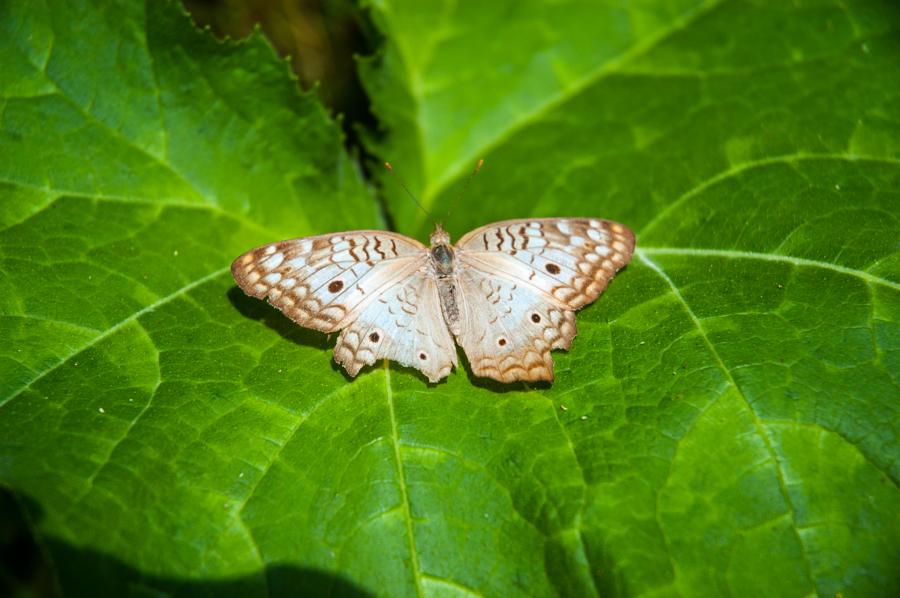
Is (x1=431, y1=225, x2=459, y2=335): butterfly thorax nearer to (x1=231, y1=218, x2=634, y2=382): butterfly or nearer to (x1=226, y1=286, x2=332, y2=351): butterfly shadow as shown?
(x1=231, y1=218, x2=634, y2=382): butterfly

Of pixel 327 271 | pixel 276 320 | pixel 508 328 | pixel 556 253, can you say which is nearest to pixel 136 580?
pixel 276 320

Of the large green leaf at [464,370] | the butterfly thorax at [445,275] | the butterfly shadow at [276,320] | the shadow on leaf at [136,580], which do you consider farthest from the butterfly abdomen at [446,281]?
the shadow on leaf at [136,580]

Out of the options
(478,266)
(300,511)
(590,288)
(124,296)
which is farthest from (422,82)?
(300,511)

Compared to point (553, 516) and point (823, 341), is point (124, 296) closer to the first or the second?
point (553, 516)

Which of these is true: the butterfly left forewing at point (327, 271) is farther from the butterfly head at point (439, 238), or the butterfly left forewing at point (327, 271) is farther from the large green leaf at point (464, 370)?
the large green leaf at point (464, 370)

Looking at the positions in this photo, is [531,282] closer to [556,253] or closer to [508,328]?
[556,253]

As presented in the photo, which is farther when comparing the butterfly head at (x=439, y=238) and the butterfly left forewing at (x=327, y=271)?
the butterfly head at (x=439, y=238)
